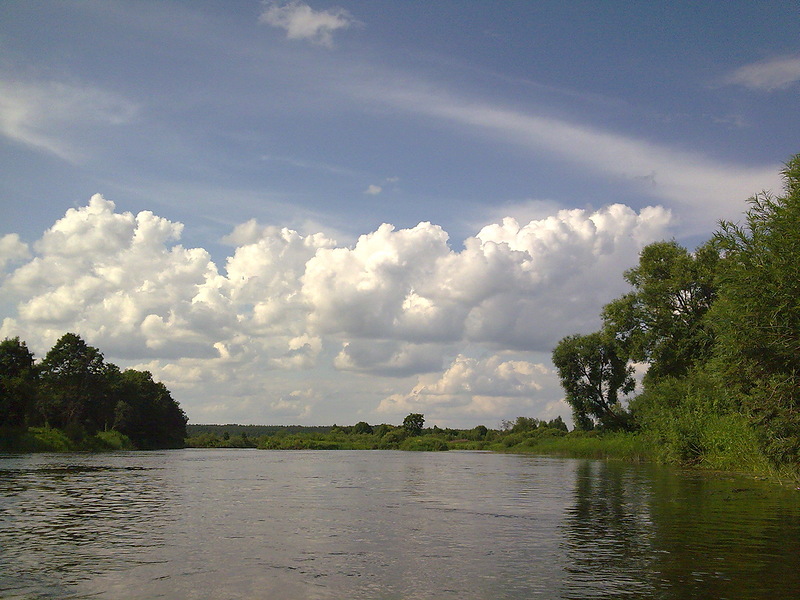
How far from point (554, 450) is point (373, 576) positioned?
76.7 metres

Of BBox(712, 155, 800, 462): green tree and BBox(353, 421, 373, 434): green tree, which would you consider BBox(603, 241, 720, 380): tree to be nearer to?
BBox(712, 155, 800, 462): green tree

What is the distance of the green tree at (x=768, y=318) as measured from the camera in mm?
23047

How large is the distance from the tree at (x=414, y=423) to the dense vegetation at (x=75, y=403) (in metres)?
53.1

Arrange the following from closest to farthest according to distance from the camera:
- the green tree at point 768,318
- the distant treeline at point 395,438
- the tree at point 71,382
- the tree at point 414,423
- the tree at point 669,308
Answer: the green tree at point 768,318 < the tree at point 669,308 < the tree at point 71,382 < the distant treeline at point 395,438 < the tree at point 414,423

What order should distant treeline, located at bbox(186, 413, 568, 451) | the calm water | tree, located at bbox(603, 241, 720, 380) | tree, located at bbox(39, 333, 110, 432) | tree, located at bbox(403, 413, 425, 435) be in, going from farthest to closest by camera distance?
tree, located at bbox(403, 413, 425, 435) → distant treeline, located at bbox(186, 413, 568, 451) → tree, located at bbox(39, 333, 110, 432) → tree, located at bbox(603, 241, 720, 380) → the calm water

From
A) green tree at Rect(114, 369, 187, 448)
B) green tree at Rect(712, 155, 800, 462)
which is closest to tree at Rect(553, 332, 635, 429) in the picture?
green tree at Rect(712, 155, 800, 462)

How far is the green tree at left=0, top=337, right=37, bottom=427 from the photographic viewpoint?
229 ft

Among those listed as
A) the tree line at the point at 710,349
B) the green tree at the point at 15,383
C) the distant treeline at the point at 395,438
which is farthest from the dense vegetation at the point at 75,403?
the tree line at the point at 710,349

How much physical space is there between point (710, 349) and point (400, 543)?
29.2 meters

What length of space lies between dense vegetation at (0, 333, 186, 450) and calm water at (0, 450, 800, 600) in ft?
162

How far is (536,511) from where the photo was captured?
23.2 meters

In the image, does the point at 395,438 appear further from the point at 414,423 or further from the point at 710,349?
the point at 710,349

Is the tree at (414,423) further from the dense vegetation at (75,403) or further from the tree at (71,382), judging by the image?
the tree at (71,382)

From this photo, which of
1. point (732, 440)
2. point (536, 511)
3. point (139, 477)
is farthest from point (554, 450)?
point (536, 511)
